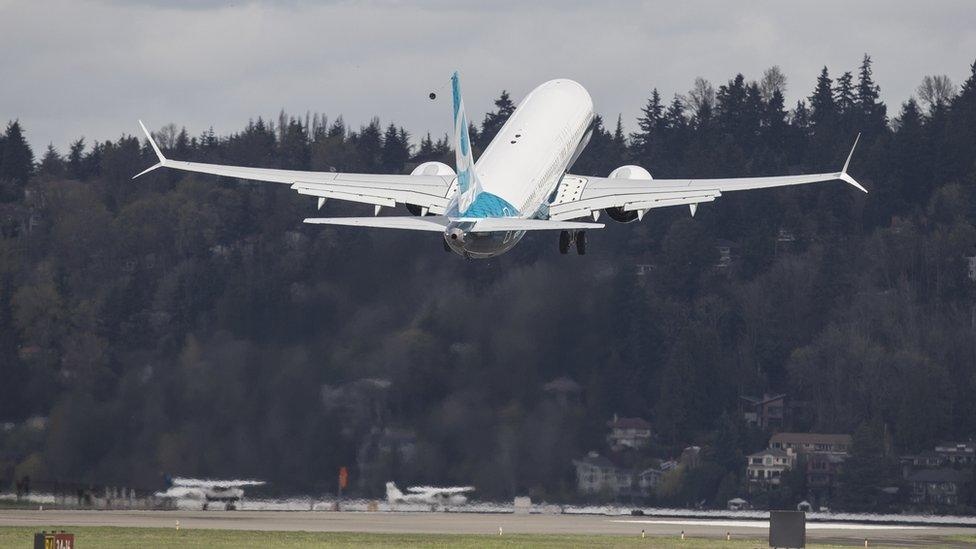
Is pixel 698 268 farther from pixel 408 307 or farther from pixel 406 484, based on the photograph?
pixel 406 484

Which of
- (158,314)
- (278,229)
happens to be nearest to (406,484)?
(158,314)

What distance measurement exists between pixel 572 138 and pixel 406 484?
21.7 metres

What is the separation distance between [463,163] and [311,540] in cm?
1500

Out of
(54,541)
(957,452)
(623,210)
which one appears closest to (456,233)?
(623,210)

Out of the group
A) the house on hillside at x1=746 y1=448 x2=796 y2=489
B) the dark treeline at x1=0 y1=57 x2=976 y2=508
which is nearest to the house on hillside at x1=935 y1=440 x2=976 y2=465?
the dark treeline at x1=0 y1=57 x2=976 y2=508

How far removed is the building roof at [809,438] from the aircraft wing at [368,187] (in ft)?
154

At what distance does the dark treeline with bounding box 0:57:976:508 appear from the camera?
105 meters

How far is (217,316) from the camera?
11875 cm

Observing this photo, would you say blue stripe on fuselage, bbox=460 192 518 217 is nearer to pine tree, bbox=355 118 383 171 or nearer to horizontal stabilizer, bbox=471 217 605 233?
horizontal stabilizer, bbox=471 217 605 233

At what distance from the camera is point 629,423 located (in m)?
116

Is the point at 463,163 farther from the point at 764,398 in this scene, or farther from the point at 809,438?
the point at 764,398

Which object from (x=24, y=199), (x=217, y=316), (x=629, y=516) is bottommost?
(x=629, y=516)

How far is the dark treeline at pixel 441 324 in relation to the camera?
105438mm

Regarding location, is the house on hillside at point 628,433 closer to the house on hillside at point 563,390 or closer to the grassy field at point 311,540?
the house on hillside at point 563,390
